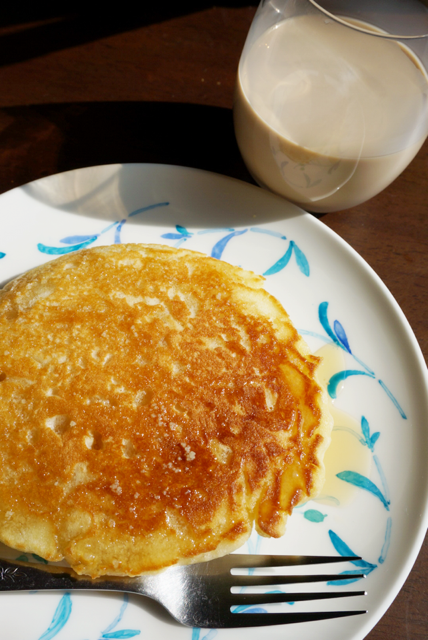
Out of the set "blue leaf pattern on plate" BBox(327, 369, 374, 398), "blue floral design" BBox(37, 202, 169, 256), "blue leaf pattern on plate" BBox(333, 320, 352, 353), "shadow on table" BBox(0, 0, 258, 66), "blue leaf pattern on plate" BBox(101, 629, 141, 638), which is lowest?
"blue leaf pattern on plate" BBox(101, 629, 141, 638)

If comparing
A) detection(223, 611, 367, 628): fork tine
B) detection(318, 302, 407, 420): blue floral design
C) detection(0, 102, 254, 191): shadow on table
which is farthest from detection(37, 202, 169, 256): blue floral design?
detection(223, 611, 367, 628): fork tine

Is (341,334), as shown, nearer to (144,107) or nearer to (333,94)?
(333,94)

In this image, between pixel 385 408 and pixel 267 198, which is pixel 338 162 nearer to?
pixel 267 198

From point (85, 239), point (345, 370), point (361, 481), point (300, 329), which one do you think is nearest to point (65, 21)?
point (85, 239)

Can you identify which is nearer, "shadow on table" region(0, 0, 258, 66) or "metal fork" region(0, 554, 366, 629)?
"metal fork" region(0, 554, 366, 629)

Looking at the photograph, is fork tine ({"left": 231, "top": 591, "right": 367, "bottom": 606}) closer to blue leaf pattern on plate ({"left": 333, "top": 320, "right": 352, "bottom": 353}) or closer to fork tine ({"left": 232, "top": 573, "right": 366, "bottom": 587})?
fork tine ({"left": 232, "top": 573, "right": 366, "bottom": 587})

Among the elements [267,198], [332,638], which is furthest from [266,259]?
[332,638]

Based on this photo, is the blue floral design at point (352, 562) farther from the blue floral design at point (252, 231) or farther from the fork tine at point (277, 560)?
the blue floral design at point (252, 231)

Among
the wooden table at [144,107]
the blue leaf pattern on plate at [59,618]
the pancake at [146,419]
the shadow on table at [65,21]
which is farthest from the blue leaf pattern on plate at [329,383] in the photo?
the shadow on table at [65,21]
